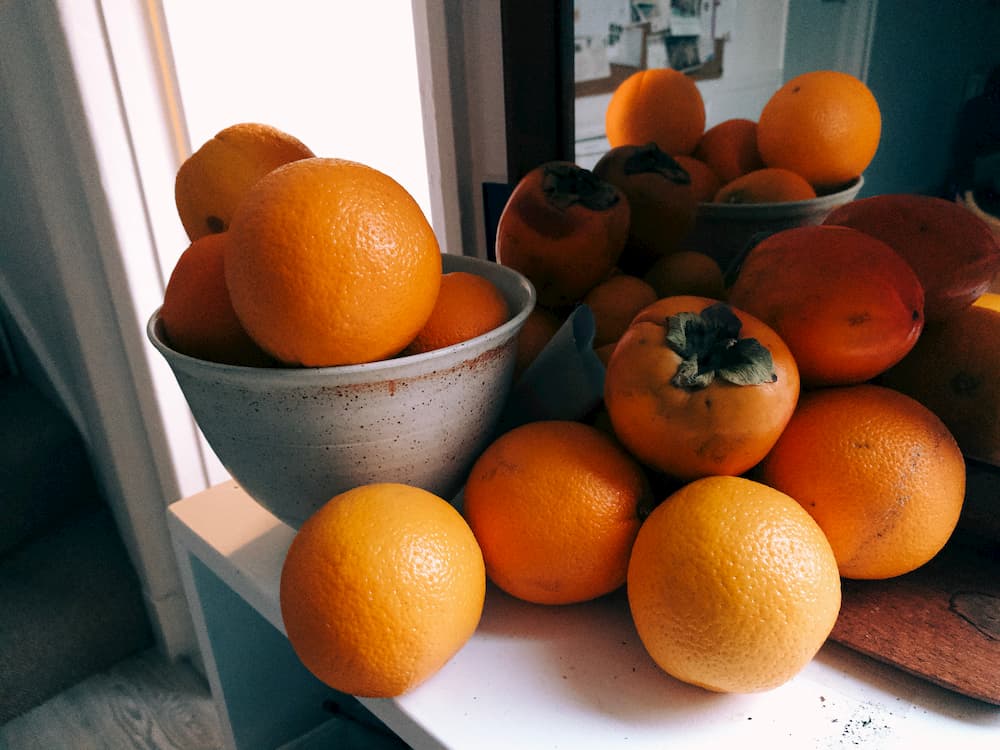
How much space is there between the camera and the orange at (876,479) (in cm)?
40

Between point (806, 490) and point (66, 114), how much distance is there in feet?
3.54

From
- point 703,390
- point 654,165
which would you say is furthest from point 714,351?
point 654,165

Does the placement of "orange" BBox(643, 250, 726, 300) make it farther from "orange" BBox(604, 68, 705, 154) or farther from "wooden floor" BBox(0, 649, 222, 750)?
"wooden floor" BBox(0, 649, 222, 750)

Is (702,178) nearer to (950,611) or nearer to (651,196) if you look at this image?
(651,196)

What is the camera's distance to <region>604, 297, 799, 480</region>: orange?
1.27ft

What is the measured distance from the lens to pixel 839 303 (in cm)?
42

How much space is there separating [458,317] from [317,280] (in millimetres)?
113

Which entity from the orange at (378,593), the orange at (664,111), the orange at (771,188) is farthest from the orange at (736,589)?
the orange at (664,111)

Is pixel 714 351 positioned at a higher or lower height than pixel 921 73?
lower

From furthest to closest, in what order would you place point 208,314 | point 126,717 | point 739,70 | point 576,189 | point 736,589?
point 126,717
point 739,70
point 576,189
point 208,314
point 736,589

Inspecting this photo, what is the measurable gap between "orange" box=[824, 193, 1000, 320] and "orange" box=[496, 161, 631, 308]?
18 cm

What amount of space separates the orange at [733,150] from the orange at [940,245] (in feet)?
0.73

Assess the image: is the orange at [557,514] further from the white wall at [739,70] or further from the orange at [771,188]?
the white wall at [739,70]

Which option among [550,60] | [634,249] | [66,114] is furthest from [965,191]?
[66,114]
